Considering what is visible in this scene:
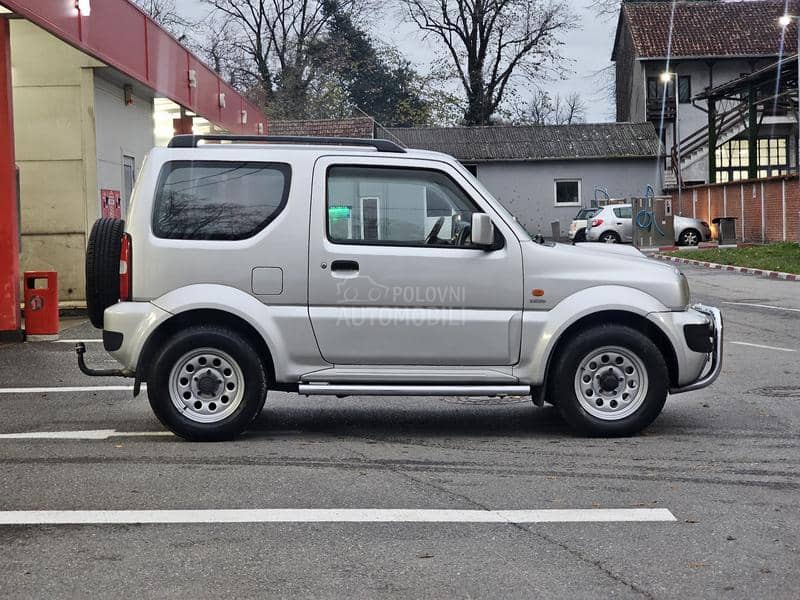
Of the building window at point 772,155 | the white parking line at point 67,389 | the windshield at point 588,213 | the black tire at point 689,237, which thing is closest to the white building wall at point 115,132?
the white parking line at point 67,389

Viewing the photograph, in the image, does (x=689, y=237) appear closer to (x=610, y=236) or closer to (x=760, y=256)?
(x=610, y=236)

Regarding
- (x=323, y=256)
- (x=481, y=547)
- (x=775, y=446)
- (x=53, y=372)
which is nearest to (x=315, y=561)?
(x=481, y=547)

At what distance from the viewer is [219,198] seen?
7.47 meters

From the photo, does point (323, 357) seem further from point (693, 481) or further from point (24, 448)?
point (693, 481)

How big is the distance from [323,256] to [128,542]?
2.82 meters

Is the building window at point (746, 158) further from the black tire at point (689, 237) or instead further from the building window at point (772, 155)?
the black tire at point (689, 237)

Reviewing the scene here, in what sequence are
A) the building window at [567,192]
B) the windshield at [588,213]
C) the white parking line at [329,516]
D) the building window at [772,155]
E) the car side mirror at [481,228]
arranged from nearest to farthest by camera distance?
1. the white parking line at [329,516]
2. the car side mirror at [481,228]
3. the windshield at [588,213]
4. the building window at [567,192]
5. the building window at [772,155]

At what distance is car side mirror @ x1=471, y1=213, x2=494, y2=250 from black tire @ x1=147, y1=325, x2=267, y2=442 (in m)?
1.64

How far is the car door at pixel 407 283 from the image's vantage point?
738 cm

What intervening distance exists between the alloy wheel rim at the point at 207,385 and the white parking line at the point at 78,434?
461 mm

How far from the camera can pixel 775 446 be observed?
720 cm

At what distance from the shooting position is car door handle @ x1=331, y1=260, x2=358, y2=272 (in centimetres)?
737

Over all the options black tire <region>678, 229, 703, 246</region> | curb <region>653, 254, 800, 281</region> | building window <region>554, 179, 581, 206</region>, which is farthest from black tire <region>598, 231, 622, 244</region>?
building window <region>554, 179, 581, 206</region>

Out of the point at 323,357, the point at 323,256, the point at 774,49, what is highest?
the point at 774,49
